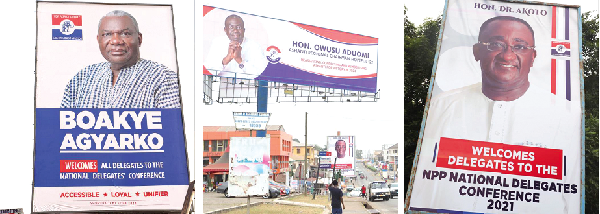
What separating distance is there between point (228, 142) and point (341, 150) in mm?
10148

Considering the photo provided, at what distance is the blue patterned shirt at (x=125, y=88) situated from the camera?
734 cm

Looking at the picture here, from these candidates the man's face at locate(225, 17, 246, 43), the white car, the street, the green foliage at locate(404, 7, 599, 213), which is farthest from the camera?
the white car

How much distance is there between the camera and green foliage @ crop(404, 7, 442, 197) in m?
12.2

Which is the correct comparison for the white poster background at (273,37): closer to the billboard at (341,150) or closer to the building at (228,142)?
the billboard at (341,150)

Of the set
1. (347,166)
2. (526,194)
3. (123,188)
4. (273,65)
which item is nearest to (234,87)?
(273,65)

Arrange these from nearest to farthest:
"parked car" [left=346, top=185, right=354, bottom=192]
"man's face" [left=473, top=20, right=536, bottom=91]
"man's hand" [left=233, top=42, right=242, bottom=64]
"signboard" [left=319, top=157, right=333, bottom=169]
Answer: "man's face" [left=473, top=20, right=536, bottom=91] < "man's hand" [left=233, top=42, right=242, bottom=64] < "signboard" [left=319, top=157, right=333, bottom=169] < "parked car" [left=346, top=185, right=354, bottom=192]

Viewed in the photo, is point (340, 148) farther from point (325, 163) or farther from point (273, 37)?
→ point (273, 37)

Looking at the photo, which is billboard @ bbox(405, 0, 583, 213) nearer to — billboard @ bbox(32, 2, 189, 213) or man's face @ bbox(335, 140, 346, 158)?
billboard @ bbox(32, 2, 189, 213)

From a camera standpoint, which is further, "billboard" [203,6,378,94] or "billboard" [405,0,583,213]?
"billboard" [203,6,378,94]

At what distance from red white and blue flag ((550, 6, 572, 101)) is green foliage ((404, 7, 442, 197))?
15.1 ft

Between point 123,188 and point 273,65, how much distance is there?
1052cm

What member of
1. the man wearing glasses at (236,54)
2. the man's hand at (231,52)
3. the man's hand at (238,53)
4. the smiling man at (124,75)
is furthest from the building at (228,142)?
the smiling man at (124,75)

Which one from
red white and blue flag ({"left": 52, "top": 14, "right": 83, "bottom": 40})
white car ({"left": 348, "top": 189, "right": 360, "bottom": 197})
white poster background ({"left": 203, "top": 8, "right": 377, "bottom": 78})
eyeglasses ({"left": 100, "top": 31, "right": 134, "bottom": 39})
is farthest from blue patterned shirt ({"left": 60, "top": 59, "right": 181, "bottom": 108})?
white car ({"left": 348, "top": 189, "right": 360, "bottom": 197})

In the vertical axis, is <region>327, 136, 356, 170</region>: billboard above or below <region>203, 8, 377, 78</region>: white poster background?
below
